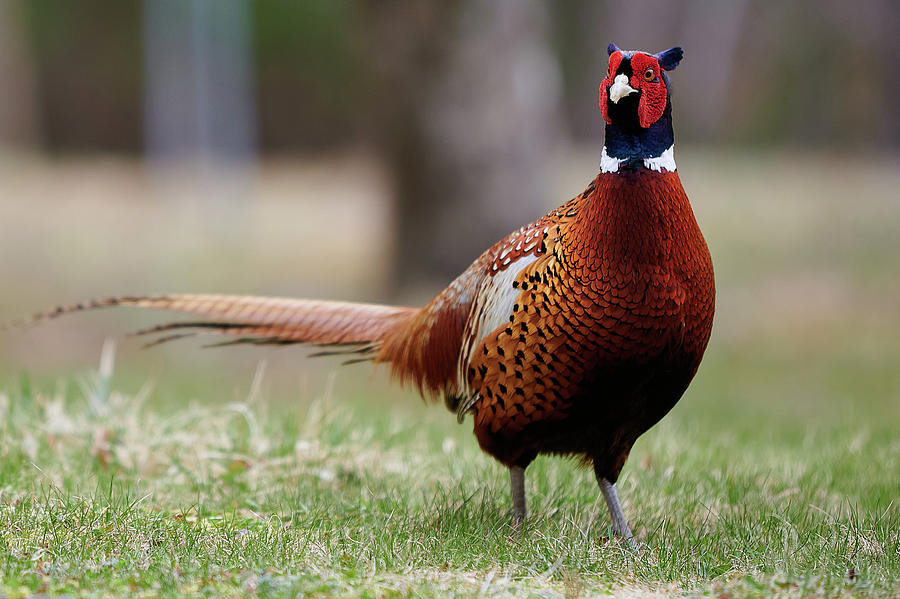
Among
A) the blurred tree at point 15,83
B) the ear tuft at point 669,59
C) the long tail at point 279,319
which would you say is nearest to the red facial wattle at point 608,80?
the ear tuft at point 669,59

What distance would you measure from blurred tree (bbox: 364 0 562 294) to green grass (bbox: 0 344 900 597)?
3.19 meters

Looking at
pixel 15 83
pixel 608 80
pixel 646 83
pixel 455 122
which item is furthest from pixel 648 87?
pixel 15 83

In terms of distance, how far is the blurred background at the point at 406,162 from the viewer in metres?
8.18

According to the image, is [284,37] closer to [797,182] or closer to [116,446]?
[797,182]

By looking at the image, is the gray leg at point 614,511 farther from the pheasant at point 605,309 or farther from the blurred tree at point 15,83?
the blurred tree at point 15,83

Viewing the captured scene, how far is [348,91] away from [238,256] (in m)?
8.85

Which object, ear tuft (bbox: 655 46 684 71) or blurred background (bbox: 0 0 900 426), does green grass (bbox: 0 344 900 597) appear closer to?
blurred background (bbox: 0 0 900 426)

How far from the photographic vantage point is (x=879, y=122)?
14000mm

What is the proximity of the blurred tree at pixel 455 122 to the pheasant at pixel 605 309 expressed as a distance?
478 centimetres

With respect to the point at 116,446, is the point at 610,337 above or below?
above

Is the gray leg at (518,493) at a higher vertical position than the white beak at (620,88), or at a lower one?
lower

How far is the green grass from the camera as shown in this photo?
111 inches

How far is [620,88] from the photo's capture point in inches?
118

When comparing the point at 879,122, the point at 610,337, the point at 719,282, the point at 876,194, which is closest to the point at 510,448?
the point at 610,337
